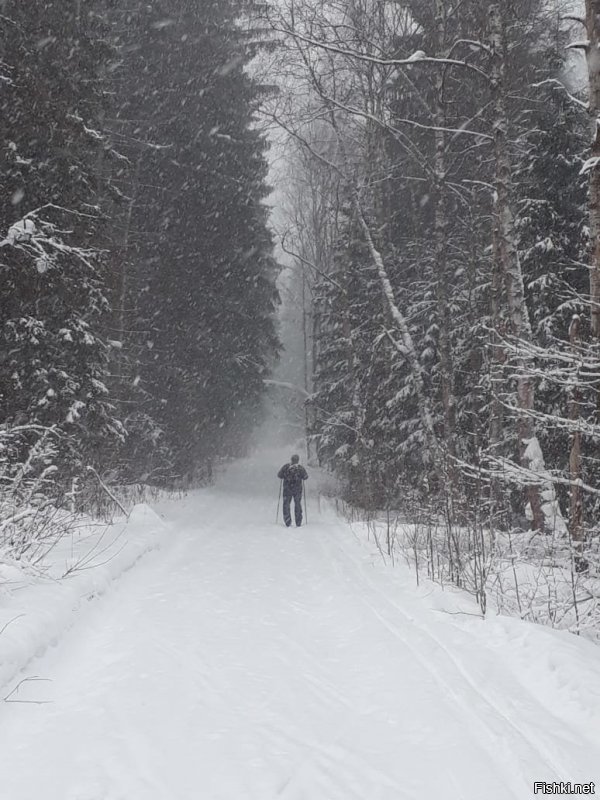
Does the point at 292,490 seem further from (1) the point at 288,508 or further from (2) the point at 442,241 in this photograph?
(2) the point at 442,241

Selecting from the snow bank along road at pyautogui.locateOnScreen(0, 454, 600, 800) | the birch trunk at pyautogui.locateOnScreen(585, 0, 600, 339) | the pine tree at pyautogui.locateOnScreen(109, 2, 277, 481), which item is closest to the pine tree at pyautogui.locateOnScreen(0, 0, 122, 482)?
the snow bank along road at pyautogui.locateOnScreen(0, 454, 600, 800)

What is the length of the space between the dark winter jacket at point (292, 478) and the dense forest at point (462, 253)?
234cm

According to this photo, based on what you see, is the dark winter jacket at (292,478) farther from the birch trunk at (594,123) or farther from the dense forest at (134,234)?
the birch trunk at (594,123)

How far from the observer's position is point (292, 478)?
50.8 ft

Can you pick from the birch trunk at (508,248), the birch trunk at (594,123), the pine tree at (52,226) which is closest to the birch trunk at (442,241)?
the birch trunk at (508,248)

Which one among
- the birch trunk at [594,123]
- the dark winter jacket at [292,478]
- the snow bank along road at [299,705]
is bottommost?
the snow bank along road at [299,705]

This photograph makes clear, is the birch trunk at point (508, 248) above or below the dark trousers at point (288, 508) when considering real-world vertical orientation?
above

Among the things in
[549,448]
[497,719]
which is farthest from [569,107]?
[497,719]

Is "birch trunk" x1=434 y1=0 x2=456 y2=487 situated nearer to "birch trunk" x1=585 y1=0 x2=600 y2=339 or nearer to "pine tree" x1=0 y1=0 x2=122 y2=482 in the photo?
"birch trunk" x1=585 y1=0 x2=600 y2=339

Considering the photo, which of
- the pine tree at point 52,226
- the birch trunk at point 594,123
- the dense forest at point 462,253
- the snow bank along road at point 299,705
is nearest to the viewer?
the snow bank along road at point 299,705

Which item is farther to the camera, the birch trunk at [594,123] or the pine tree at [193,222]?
the pine tree at [193,222]

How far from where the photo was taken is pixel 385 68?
15.5 m

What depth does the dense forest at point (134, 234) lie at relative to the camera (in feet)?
36.9

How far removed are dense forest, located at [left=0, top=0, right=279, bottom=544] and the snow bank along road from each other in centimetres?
647
